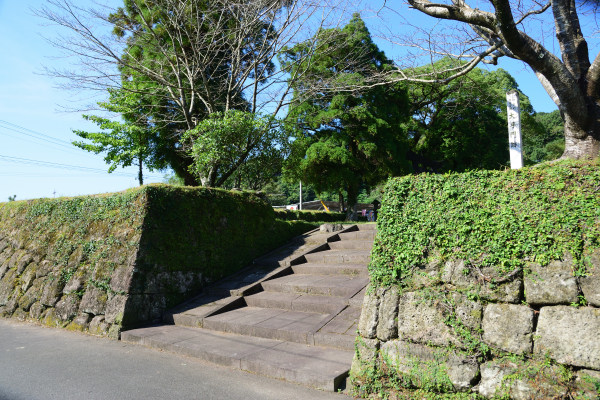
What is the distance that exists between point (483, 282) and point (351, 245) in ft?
15.6

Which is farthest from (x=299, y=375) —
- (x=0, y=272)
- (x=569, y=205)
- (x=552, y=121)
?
(x=552, y=121)

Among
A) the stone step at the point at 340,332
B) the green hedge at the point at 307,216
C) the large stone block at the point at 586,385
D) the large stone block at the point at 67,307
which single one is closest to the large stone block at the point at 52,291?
the large stone block at the point at 67,307

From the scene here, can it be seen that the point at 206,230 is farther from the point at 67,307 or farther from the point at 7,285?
the point at 7,285

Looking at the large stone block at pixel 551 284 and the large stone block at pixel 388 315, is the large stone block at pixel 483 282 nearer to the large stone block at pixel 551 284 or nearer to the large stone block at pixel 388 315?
the large stone block at pixel 551 284

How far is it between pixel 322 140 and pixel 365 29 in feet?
20.8

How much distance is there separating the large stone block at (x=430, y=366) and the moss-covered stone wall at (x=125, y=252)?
434 cm

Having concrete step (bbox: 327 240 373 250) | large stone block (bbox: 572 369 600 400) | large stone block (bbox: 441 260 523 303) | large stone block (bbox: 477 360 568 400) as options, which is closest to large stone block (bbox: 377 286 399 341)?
large stone block (bbox: 441 260 523 303)

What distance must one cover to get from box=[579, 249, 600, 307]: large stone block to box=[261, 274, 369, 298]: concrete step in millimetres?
3083

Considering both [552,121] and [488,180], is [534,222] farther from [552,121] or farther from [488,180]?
[552,121]

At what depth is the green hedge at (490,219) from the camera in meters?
2.99

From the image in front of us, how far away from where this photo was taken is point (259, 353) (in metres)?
4.41

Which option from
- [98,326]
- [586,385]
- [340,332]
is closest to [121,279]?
[98,326]

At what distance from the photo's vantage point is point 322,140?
783 inches

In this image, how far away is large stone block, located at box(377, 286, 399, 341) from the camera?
3566mm
